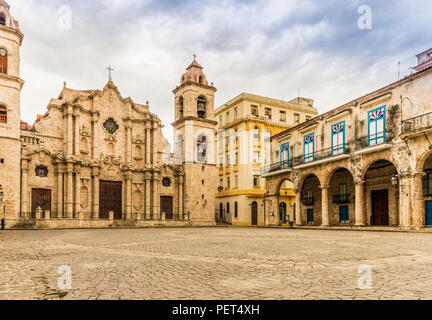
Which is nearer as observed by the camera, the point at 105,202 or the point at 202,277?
the point at 202,277

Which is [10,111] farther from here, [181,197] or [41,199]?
[181,197]

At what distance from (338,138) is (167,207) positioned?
21511 mm

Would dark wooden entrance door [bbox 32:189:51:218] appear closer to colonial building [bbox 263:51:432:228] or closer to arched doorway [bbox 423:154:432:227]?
colonial building [bbox 263:51:432:228]

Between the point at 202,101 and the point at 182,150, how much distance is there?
661cm

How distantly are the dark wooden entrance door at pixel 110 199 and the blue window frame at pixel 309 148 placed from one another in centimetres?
2018

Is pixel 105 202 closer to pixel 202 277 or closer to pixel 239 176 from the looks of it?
pixel 239 176

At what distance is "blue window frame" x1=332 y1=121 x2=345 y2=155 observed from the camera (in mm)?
Result: 28188

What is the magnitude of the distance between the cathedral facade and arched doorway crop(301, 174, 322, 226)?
11837 mm

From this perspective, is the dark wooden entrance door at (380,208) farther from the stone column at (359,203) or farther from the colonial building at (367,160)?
the stone column at (359,203)

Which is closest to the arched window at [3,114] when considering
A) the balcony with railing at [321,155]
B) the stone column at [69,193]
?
the stone column at [69,193]

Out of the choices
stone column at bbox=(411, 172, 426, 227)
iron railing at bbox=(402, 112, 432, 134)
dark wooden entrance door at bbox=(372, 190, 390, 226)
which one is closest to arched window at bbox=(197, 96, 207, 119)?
dark wooden entrance door at bbox=(372, 190, 390, 226)

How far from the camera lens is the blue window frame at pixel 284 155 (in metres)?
35.8

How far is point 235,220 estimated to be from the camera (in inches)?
1751
